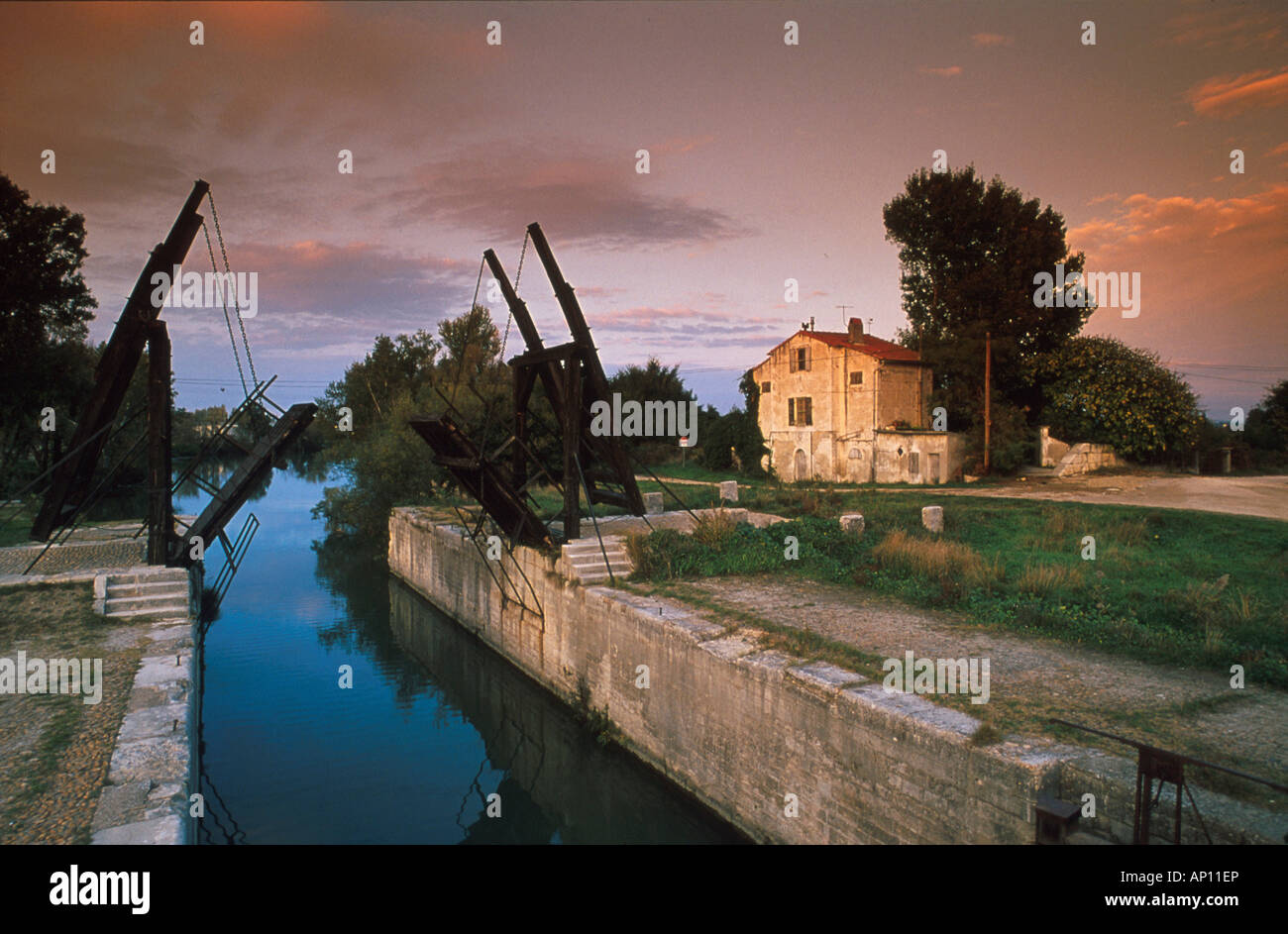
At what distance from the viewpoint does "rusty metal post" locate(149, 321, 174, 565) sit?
411 inches

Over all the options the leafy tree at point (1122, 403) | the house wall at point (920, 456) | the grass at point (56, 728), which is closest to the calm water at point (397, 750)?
the grass at point (56, 728)

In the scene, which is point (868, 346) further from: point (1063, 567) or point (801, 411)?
point (1063, 567)

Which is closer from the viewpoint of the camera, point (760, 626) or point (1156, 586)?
point (760, 626)

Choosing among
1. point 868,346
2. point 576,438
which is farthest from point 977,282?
point 576,438

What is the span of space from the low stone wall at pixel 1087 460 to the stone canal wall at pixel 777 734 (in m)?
22.8

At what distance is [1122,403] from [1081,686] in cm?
2488

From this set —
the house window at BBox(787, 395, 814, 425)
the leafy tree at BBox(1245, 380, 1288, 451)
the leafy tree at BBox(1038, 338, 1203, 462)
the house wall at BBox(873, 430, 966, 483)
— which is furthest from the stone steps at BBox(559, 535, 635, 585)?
the leafy tree at BBox(1245, 380, 1288, 451)

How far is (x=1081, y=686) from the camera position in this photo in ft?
22.2

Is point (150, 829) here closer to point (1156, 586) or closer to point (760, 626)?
point (760, 626)

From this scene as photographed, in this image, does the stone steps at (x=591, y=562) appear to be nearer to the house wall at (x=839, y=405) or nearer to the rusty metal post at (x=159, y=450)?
the rusty metal post at (x=159, y=450)

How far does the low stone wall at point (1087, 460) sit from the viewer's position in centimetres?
2681
